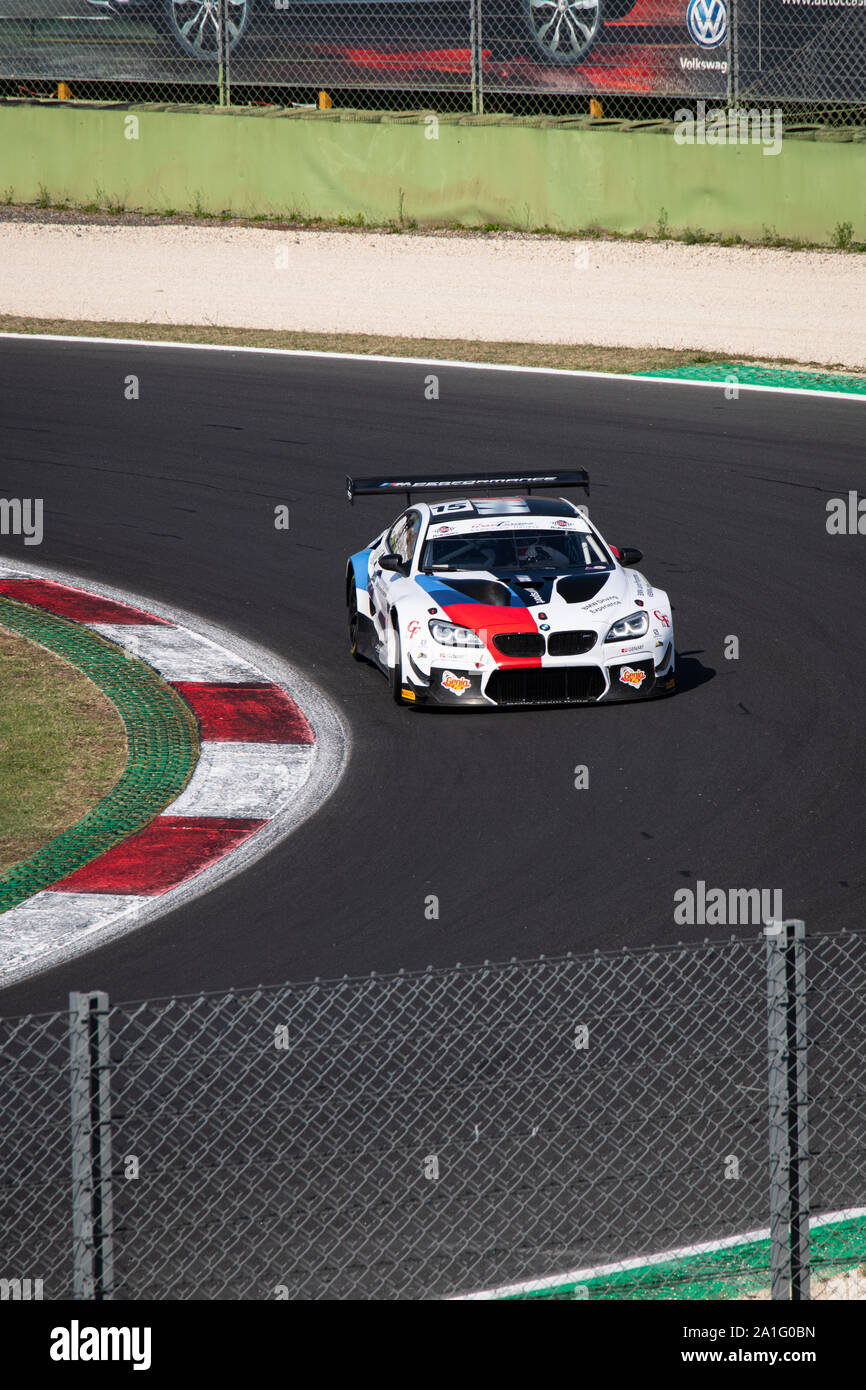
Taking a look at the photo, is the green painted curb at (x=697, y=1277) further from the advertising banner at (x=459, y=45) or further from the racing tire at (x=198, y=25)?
the racing tire at (x=198, y=25)

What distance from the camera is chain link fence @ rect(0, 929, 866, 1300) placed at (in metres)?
5.23

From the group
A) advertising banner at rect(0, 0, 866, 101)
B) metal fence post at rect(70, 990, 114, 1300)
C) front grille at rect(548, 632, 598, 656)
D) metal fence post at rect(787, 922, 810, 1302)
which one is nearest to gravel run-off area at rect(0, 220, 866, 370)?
advertising banner at rect(0, 0, 866, 101)

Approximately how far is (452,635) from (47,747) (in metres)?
2.71

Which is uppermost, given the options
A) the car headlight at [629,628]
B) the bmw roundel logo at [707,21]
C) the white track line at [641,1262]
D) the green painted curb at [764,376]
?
the bmw roundel logo at [707,21]

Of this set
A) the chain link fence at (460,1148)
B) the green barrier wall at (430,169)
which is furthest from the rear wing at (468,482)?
the green barrier wall at (430,169)

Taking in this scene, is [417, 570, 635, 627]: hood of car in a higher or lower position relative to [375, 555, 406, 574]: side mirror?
lower

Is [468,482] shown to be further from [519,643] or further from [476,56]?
[476,56]

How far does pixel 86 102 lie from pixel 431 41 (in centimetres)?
520

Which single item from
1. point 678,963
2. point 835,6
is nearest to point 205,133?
point 835,6

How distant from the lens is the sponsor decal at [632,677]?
37.8ft

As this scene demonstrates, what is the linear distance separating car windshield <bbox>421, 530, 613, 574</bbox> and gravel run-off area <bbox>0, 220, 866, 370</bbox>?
905 cm

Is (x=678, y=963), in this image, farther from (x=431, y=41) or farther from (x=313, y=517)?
(x=431, y=41)

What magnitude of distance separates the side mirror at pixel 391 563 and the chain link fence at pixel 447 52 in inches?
431

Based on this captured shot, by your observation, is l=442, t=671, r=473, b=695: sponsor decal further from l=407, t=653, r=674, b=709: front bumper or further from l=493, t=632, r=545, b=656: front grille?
l=493, t=632, r=545, b=656: front grille
